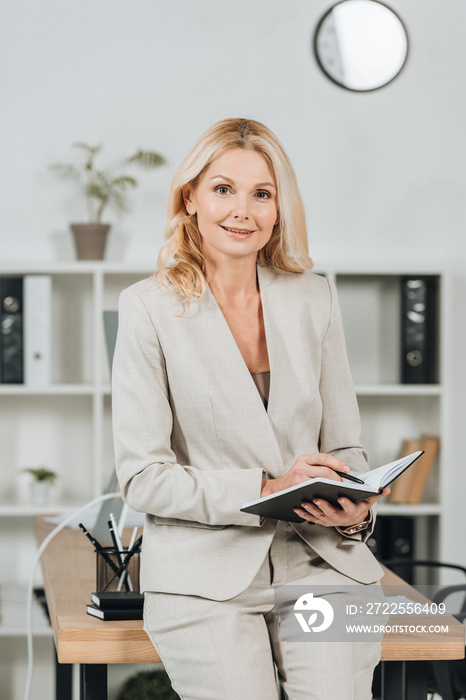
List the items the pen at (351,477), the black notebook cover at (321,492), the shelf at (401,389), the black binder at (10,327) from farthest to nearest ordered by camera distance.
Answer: the shelf at (401,389), the black binder at (10,327), the pen at (351,477), the black notebook cover at (321,492)

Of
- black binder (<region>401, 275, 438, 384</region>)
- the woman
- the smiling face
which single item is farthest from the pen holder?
black binder (<region>401, 275, 438, 384</region>)

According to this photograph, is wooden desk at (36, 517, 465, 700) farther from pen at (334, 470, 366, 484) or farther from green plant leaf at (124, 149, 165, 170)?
green plant leaf at (124, 149, 165, 170)

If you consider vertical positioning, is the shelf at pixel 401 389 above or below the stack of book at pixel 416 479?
above

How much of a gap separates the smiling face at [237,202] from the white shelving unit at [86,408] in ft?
5.98

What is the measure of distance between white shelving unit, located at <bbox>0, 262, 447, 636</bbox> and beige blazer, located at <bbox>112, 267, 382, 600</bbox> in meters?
1.83

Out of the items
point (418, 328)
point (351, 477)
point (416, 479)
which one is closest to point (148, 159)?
point (418, 328)

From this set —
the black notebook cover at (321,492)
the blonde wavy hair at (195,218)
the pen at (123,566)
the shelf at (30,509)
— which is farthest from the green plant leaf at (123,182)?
the black notebook cover at (321,492)

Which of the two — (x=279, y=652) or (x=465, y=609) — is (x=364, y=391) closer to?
(x=465, y=609)

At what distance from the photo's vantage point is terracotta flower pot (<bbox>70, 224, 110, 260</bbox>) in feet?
10.7

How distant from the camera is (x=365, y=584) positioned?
57.8 inches

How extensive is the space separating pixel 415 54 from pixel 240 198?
2368 mm

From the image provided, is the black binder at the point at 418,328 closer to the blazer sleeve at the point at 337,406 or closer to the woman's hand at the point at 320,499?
the blazer sleeve at the point at 337,406

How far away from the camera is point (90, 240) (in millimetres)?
3283

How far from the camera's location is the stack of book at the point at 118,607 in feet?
4.98
